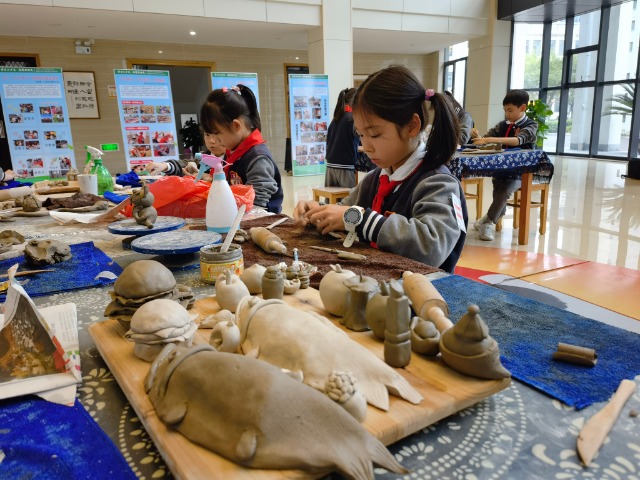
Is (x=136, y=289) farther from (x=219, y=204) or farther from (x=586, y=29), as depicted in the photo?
(x=586, y=29)

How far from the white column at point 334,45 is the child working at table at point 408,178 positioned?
6.73m

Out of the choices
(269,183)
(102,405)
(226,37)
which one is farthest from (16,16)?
(102,405)

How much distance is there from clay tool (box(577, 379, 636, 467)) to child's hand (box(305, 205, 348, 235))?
909 millimetres

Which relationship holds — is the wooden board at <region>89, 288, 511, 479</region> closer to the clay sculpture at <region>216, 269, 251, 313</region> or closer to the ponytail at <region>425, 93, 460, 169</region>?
the clay sculpture at <region>216, 269, 251, 313</region>

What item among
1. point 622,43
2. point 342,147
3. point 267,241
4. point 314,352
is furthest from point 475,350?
point 622,43

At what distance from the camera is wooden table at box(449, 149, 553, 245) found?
12.0ft

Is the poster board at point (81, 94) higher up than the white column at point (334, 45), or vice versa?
the white column at point (334, 45)

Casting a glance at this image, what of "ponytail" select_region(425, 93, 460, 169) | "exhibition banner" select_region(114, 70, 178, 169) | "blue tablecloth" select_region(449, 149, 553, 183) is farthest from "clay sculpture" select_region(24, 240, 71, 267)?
"exhibition banner" select_region(114, 70, 178, 169)

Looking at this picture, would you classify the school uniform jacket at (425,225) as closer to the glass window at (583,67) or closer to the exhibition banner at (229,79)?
the exhibition banner at (229,79)

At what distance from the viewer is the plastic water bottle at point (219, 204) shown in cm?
150

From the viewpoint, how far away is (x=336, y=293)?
781 millimetres

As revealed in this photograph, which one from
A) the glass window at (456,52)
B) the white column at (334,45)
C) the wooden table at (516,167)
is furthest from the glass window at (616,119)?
the wooden table at (516,167)

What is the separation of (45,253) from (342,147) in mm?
3706

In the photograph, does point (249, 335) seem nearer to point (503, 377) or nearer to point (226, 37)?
point (503, 377)
